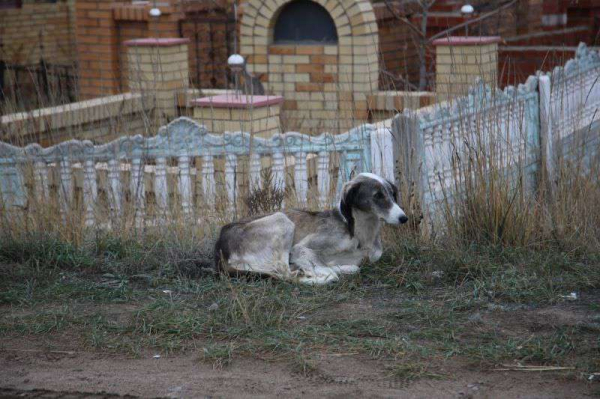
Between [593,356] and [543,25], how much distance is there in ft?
32.9

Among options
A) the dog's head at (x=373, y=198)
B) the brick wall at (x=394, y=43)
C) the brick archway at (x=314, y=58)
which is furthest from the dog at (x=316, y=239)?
the brick wall at (x=394, y=43)

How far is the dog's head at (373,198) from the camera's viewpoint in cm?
498

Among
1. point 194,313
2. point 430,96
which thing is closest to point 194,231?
point 194,313

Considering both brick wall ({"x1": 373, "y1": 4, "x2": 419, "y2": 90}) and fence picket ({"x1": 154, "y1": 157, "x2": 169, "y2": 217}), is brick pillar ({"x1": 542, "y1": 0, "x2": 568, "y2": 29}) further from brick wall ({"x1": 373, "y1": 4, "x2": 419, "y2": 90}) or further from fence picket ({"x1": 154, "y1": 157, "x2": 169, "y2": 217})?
fence picket ({"x1": 154, "y1": 157, "x2": 169, "y2": 217})

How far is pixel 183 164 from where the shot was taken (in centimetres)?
741

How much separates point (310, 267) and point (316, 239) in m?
0.17

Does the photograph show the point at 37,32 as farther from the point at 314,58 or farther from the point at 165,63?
the point at 314,58

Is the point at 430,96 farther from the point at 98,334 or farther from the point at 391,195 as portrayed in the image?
the point at 98,334

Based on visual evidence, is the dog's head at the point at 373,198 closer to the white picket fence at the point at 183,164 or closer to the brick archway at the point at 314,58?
the white picket fence at the point at 183,164

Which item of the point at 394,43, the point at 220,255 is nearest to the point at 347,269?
the point at 220,255

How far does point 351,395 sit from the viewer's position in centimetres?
368

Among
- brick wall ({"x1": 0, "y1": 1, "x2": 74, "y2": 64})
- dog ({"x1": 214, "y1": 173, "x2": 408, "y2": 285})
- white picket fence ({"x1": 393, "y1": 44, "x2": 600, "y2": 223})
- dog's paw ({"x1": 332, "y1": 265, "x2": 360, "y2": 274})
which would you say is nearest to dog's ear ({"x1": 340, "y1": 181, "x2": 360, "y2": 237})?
dog ({"x1": 214, "y1": 173, "x2": 408, "y2": 285})

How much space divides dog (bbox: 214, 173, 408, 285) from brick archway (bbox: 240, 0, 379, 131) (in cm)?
543

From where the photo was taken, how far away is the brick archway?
10.7m
